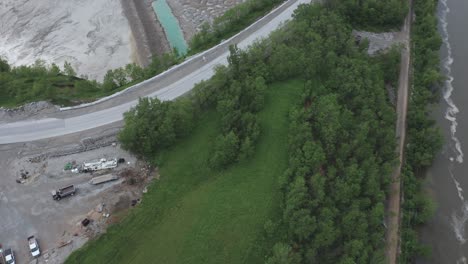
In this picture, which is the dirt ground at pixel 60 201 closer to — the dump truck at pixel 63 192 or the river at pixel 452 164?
the dump truck at pixel 63 192

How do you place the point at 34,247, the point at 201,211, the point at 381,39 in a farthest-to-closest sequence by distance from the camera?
the point at 381,39 < the point at 201,211 < the point at 34,247

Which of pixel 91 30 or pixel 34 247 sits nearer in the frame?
Result: pixel 34 247

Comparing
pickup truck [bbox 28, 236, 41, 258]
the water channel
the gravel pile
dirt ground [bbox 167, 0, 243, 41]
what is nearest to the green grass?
pickup truck [bbox 28, 236, 41, 258]

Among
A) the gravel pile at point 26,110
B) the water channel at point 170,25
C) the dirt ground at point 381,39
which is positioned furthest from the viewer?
the water channel at point 170,25

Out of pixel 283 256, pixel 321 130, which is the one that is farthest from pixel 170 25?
pixel 283 256

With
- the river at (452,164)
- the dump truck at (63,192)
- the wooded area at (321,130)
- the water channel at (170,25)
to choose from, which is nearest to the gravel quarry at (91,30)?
the water channel at (170,25)

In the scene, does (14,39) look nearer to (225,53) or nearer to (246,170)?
(225,53)

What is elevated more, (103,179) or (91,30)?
(91,30)

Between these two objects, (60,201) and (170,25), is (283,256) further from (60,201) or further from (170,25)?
(170,25)
